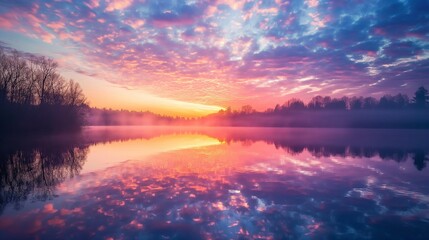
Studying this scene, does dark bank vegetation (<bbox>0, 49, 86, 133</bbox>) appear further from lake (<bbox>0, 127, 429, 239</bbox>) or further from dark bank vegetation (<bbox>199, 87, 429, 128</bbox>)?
dark bank vegetation (<bbox>199, 87, 429, 128</bbox>)

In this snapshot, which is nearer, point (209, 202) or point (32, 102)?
point (209, 202)

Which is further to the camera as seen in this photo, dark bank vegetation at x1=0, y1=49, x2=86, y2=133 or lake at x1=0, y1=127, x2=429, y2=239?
dark bank vegetation at x1=0, y1=49, x2=86, y2=133

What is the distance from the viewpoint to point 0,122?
39906 millimetres

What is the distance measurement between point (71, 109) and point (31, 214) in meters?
63.3


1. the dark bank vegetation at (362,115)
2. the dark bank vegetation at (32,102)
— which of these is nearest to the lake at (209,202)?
the dark bank vegetation at (32,102)

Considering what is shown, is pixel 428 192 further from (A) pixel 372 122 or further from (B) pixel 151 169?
(A) pixel 372 122

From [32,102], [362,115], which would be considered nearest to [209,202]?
[32,102]

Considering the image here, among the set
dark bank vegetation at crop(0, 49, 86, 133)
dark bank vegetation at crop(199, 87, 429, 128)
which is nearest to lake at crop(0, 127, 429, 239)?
dark bank vegetation at crop(0, 49, 86, 133)

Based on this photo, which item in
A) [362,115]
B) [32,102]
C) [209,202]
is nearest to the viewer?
[209,202]

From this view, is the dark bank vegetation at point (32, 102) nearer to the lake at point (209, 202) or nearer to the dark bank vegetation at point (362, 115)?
the lake at point (209, 202)

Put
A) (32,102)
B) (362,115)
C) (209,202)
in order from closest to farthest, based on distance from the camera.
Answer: (209,202) < (32,102) < (362,115)

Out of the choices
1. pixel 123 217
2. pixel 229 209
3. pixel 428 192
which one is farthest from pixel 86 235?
pixel 428 192

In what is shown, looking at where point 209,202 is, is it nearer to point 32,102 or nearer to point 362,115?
point 32,102

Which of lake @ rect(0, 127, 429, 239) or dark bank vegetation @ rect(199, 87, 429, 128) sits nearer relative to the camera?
lake @ rect(0, 127, 429, 239)
